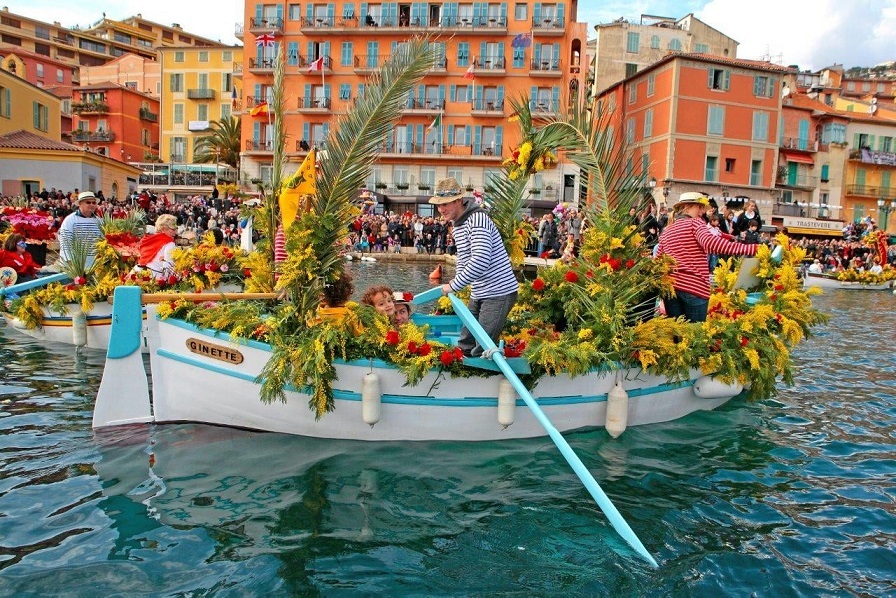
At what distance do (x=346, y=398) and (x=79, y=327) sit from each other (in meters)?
6.39

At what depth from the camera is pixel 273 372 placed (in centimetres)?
631

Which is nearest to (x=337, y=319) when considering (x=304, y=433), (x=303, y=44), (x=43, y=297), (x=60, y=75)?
(x=304, y=433)

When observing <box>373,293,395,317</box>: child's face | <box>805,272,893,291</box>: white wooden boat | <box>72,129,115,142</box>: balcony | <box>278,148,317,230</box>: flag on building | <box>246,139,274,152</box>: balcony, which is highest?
<box>72,129,115,142</box>: balcony

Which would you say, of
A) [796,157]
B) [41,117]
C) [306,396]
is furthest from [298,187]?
[796,157]

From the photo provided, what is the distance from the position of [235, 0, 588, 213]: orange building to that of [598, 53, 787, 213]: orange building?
5.92 metres

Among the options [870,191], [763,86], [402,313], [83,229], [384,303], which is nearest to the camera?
[384,303]

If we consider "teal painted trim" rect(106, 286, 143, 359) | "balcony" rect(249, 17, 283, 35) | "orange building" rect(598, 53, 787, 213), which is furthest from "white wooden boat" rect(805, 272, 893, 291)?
"balcony" rect(249, 17, 283, 35)

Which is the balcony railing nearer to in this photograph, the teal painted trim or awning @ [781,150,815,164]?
awning @ [781,150,815,164]

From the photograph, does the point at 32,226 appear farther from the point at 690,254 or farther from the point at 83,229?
the point at 690,254

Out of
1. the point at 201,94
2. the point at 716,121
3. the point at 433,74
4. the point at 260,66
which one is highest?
the point at 201,94

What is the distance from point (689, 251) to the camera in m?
8.34

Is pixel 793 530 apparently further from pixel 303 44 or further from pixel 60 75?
pixel 60 75

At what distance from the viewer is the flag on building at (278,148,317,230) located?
6607 mm

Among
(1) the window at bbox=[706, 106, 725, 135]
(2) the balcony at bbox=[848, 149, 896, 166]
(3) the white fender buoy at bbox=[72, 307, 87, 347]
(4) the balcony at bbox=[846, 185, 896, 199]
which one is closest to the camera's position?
(3) the white fender buoy at bbox=[72, 307, 87, 347]
